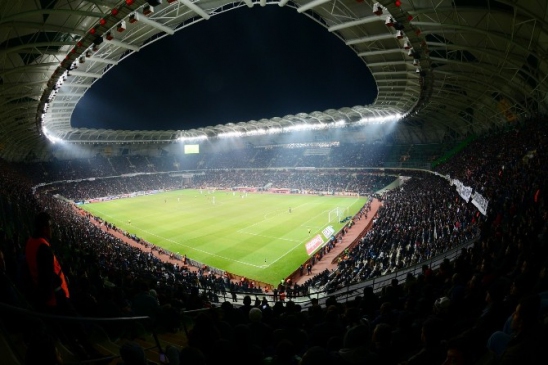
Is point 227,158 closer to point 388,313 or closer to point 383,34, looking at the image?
point 383,34

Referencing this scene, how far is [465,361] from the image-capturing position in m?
3.04

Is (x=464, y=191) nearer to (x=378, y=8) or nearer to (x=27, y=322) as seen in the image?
(x=378, y=8)

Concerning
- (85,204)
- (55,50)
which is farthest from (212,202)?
(55,50)

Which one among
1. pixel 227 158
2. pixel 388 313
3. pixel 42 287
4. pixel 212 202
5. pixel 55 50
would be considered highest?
pixel 227 158

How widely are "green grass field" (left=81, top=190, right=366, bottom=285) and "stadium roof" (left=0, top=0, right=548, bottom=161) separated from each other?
59.1ft

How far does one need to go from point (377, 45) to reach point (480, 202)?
15109mm

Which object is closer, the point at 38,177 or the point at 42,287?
the point at 42,287

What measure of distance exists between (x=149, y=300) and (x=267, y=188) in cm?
7032

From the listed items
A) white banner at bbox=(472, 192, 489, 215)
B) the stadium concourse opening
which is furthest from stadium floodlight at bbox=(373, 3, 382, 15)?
the stadium concourse opening

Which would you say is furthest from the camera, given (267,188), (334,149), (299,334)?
(334,149)

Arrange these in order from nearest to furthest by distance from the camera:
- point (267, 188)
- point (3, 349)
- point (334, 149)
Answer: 1. point (3, 349)
2. point (267, 188)
3. point (334, 149)

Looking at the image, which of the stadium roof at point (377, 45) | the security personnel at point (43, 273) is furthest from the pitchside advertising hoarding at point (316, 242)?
the security personnel at point (43, 273)

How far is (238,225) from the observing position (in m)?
42.3

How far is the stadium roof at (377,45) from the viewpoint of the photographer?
17609mm
